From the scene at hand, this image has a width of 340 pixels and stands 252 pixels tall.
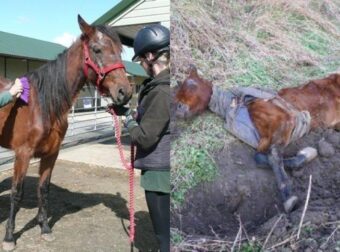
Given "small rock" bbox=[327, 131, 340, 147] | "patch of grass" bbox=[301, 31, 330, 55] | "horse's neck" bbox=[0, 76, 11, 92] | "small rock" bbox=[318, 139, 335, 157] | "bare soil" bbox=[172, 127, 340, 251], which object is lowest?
"bare soil" bbox=[172, 127, 340, 251]

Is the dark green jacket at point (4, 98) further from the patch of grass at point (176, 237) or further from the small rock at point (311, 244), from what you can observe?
the small rock at point (311, 244)

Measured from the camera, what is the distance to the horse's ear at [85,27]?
3.27 metres

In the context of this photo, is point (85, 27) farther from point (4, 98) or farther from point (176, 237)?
point (176, 237)

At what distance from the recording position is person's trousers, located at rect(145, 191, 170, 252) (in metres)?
2.34

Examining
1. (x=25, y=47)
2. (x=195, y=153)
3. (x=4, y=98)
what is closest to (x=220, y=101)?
(x=195, y=153)

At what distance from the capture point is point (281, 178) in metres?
1.35

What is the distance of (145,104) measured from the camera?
2.16m

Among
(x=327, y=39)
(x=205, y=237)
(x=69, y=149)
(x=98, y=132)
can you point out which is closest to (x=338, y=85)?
(x=327, y=39)

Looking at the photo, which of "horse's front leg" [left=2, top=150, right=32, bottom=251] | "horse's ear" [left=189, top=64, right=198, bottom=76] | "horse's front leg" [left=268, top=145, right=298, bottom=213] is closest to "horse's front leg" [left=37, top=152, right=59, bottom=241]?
"horse's front leg" [left=2, top=150, right=32, bottom=251]

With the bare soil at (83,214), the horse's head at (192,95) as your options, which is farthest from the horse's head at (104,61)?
the horse's head at (192,95)

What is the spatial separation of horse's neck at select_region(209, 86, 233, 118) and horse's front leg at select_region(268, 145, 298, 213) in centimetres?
22

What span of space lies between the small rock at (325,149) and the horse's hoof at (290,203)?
179mm

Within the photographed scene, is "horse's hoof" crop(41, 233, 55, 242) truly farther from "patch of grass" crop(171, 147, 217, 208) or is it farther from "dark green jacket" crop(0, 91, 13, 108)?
"patch of grass" crop(171, 147, 217, 208)

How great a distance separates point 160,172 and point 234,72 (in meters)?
1.02
